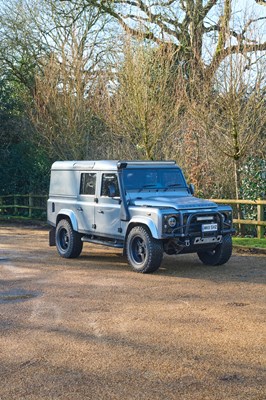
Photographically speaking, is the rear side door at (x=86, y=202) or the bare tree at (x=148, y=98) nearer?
the rear side door at (x=86, y=202)

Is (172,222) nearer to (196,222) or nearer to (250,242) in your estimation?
(196,222)

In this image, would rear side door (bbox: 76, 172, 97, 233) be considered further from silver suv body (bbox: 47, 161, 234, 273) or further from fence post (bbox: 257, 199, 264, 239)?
fence post (bbox: 257, 199, 264, 239)

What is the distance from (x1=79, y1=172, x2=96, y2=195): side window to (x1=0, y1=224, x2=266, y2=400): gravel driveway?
182 cm

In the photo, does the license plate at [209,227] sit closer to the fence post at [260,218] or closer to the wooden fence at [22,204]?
the fence post at [260,218]

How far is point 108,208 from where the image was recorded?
1195 cm

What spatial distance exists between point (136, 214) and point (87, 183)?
2.03 metres

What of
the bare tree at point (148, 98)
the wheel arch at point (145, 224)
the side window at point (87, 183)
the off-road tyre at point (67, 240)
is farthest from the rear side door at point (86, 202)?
the bare tree at point (148, 98)

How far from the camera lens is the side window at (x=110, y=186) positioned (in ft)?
38.8

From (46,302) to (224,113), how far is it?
958cm

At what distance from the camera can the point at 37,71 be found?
27.6 m

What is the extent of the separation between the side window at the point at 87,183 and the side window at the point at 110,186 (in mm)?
366

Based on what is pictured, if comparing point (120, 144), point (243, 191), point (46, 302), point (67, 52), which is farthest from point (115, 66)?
point (46, 302)

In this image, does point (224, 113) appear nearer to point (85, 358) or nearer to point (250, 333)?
point (250, 333)

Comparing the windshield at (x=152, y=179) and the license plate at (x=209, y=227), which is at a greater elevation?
the windshield at (x=152, y=179)
